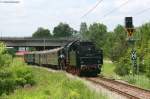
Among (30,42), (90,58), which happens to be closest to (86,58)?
(90,58)

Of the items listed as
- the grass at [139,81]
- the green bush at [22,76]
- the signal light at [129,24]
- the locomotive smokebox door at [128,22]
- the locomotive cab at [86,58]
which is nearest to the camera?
the grass at [139,81]

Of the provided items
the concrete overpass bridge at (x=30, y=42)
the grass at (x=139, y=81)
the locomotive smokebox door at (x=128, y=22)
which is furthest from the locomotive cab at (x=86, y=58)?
the concrete overpass bridge at (x=30, y=42)

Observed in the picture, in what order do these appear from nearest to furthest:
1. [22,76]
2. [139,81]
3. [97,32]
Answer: [139,81], [22,76], [97,32]

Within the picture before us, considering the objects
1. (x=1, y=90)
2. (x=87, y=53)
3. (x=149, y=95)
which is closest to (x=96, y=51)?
(x=87, y=53)

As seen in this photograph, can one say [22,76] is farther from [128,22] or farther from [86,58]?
[128,22]

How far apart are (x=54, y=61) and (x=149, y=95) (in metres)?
44.3

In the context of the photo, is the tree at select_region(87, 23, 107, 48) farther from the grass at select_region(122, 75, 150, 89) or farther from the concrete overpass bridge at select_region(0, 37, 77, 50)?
the grass at select_region(122, 75, 150, 89)

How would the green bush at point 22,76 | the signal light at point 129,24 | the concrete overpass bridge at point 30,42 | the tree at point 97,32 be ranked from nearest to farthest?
the signal light at point 129,24 → the green bush at point 22,76 → the concrete overpass bridge at point 30,42 → the tree at point 97,32

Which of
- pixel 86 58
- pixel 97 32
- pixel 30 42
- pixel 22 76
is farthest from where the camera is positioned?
pixel 97 32

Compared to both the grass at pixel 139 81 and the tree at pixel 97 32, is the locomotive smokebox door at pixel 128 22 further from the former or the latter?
the tree at pixel 97 32

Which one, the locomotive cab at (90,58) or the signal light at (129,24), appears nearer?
the signal light at (129,24)

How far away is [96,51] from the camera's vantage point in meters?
47.2

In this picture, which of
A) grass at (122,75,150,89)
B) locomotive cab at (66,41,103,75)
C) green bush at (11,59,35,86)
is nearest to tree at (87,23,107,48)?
locomotive cab at (66,41,103,75)

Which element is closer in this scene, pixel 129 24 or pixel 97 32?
pixel 129 24
